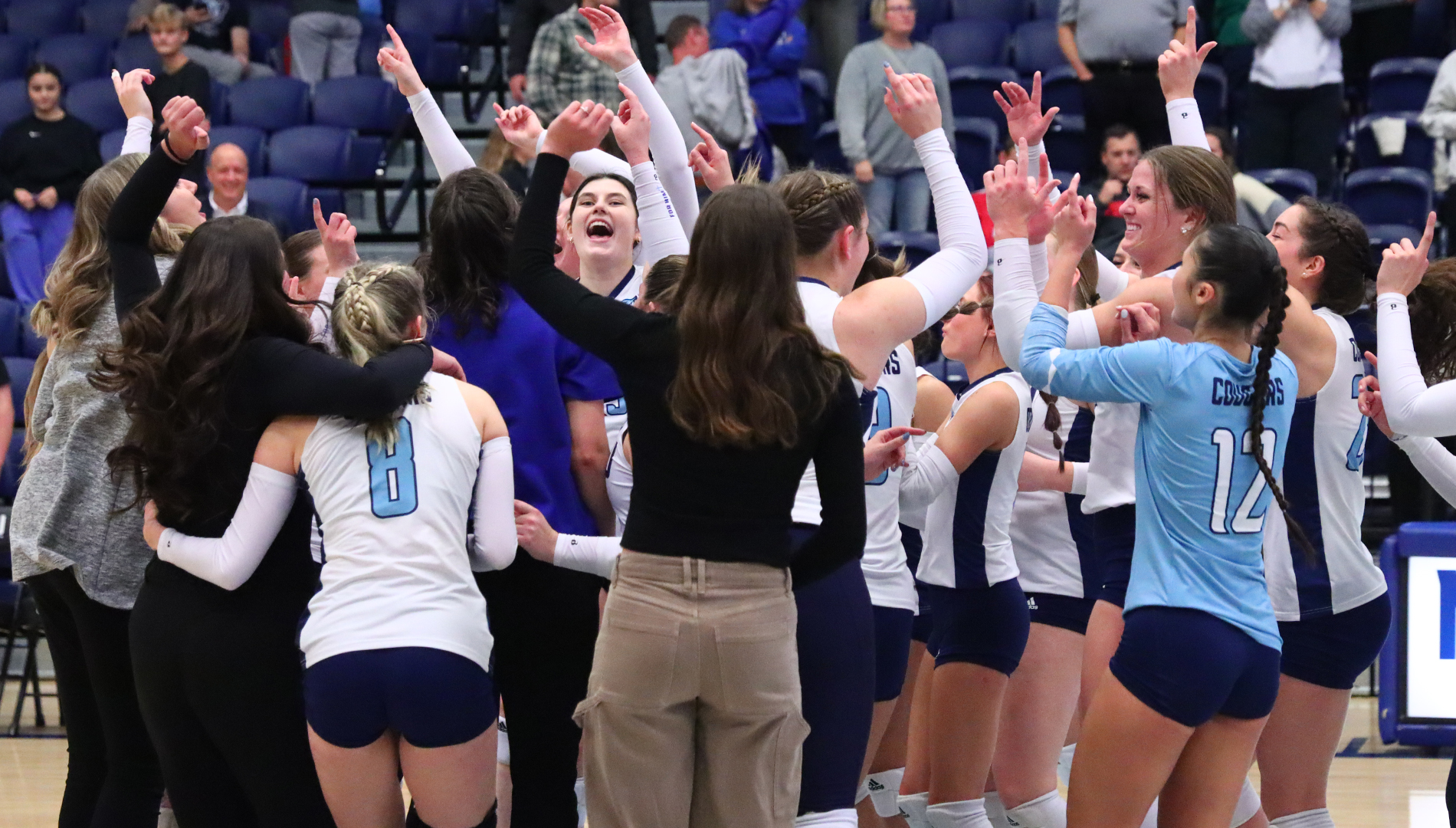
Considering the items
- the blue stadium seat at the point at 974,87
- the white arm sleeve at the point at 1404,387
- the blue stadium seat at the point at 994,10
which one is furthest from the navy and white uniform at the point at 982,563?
the blue stadium seat at the point at 994,10

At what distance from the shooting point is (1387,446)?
774 cm

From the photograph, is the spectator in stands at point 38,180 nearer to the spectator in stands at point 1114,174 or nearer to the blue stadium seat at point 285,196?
the blue stadium seat at point 285,196

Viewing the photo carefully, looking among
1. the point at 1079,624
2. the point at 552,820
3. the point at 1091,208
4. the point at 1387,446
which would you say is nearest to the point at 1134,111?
the point at 1387,446

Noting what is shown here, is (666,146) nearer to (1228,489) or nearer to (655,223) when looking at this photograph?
(655,223)

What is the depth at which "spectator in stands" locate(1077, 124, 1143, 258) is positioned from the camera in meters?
7.73

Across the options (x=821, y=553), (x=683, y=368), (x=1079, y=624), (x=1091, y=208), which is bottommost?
(x=1079, y=624)

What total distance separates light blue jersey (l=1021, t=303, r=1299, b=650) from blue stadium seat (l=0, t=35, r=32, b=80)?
9.39 meters

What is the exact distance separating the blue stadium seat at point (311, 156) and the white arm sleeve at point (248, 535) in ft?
22.1

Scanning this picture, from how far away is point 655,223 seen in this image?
336 centimetres

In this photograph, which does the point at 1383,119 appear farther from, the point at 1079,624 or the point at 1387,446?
the point at 1079,624

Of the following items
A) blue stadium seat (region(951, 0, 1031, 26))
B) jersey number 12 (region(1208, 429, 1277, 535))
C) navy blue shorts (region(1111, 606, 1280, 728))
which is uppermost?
blue stadium seat (region(951, 0, 1031, 26))

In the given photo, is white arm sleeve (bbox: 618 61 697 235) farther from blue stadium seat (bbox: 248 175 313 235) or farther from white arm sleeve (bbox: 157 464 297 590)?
blue stadium seat (bbox: 248 175 313 235)

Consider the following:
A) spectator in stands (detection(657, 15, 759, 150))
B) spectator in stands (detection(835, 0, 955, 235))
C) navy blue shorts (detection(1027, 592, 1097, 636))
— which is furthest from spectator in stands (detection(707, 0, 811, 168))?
navy blue shorts (detection(1027, 592, 1097, 636))

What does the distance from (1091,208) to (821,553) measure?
1041 mm
